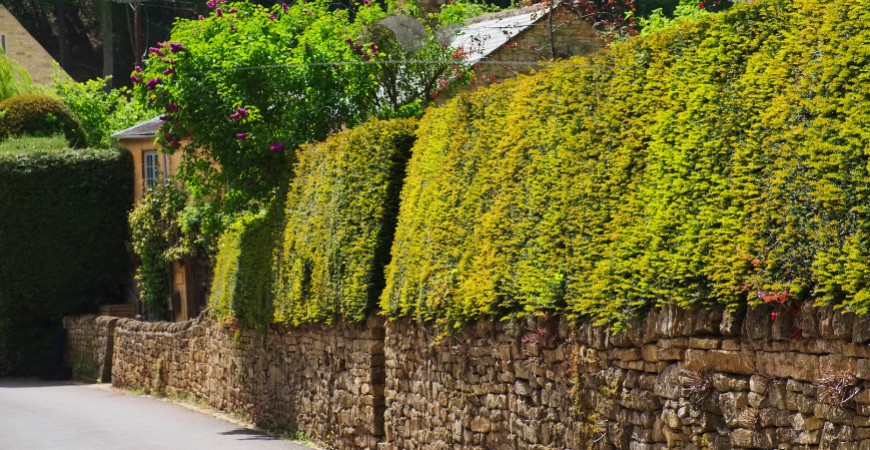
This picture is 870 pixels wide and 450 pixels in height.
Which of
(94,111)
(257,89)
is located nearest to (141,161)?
(94,111)

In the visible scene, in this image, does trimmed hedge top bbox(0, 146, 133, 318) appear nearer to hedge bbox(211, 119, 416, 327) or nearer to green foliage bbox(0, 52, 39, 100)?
green foliage bbox(0, 52, 39, 100)

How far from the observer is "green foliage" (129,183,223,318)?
33594 millimetres

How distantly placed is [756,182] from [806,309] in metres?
0.96

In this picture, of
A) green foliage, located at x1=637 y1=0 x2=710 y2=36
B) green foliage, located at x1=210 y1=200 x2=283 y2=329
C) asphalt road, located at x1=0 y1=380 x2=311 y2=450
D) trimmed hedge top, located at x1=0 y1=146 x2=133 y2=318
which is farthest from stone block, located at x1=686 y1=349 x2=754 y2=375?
trimmed hedge top, located at x1=0 y1=146 x2=133 y2=318

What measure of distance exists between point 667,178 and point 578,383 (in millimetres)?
2101

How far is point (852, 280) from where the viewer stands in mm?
6984

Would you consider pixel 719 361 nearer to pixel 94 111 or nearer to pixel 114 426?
pixel 114 426

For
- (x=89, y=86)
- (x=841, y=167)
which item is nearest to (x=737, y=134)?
(x=841, y=167)

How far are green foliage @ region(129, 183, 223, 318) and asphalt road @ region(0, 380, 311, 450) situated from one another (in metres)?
7.45

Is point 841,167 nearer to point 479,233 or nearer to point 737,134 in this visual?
point 737,134

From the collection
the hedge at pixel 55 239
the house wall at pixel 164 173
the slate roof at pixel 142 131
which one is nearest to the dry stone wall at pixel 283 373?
the house wall at pixel 164 173

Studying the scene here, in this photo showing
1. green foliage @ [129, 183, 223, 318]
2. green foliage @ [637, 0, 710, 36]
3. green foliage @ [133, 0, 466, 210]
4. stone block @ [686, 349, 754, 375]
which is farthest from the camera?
green foliage @ [129, 183, 223, 318]

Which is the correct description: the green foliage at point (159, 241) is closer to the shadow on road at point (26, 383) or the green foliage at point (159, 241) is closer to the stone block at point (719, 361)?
the shadow on road at point (26, 383)

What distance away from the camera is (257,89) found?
64.5 ft
